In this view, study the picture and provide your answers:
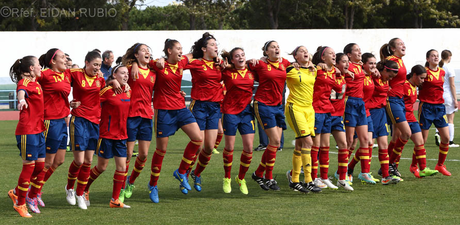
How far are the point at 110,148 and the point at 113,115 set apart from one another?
39cm

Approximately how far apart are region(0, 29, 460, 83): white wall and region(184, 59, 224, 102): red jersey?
20.0 meters

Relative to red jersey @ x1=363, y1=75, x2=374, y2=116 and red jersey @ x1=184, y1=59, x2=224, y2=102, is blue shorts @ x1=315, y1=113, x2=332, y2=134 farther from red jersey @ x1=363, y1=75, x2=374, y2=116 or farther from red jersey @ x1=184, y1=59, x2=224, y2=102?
red jersey @ x1=184, y1=59, x2=224, y2=102

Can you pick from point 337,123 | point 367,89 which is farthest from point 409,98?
point 337,123

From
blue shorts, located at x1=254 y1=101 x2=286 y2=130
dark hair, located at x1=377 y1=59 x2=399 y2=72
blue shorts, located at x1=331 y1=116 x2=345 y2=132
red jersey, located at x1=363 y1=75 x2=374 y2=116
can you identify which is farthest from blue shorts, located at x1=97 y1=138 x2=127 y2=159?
dark hair, located at x1=377 y1=59 x2=399 y2=72

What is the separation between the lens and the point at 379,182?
959 centimetres

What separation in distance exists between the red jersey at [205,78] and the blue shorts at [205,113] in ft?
0.24

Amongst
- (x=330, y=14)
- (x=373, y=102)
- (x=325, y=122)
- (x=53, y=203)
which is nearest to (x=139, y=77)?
(x=53, y=203)

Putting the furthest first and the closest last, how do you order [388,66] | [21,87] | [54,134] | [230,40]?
[230,40] < [388,66] < [54,134] < [21,87]

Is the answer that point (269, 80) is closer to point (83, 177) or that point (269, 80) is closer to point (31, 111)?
point (83, 177)

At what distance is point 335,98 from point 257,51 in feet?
67.1

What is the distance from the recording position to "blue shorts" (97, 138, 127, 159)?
7590 mm

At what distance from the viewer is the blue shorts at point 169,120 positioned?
8.23 m

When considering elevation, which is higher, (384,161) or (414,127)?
(414,127)

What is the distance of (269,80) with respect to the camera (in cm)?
856
